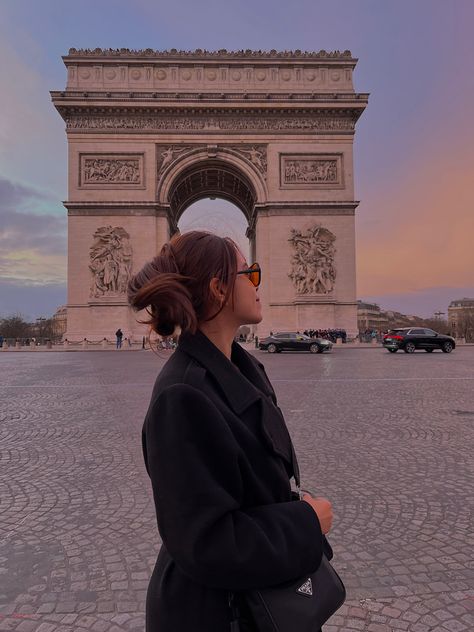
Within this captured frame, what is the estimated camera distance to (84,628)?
1934 millimetres

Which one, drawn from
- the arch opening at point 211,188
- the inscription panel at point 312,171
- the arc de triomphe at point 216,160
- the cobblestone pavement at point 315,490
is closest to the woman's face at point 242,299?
the cobblestone pavement at point 315,490

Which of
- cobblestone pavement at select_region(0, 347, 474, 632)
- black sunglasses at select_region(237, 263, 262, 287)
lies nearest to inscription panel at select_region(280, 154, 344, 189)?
cobblestone pavement at select_region(0, 347, 474, 632)

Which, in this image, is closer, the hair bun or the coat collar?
the coat collar

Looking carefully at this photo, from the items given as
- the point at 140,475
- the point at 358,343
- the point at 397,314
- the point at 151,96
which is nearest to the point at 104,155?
the point at 151,96

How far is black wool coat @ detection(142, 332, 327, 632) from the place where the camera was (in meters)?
0.94

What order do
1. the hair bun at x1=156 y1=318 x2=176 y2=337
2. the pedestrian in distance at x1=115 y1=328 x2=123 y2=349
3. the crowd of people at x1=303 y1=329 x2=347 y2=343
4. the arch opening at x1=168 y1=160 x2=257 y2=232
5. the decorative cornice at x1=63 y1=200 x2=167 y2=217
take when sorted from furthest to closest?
the arch opening at x1=168 y1=160 x2=257 y2=232 < the decorative cornice at x1=63 y1=200 x2=167 y2=217 < the crowd of people at x1=303 y1=329 x2=347 y2=343 < the pedestrian in distance at x1=115 y1=328 x2=123 y2=349 < the hair bun at x1=156 y1=318 x2=176 y2=337

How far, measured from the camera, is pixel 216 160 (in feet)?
94.3

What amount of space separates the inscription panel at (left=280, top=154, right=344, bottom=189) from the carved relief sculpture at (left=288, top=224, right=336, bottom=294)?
281 centimetres

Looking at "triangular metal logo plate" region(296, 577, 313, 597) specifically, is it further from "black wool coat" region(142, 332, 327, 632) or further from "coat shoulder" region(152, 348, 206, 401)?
"coat shoulder" region(152, 348, 206, 401)

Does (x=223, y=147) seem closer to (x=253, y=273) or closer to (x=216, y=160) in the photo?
(x=216, y=160)

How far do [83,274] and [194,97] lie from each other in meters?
12.5

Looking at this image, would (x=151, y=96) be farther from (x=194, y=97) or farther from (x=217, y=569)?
(x=217, y=569)

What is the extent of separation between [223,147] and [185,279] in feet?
95.7

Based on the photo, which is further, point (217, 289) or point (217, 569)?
point (217, 289)
